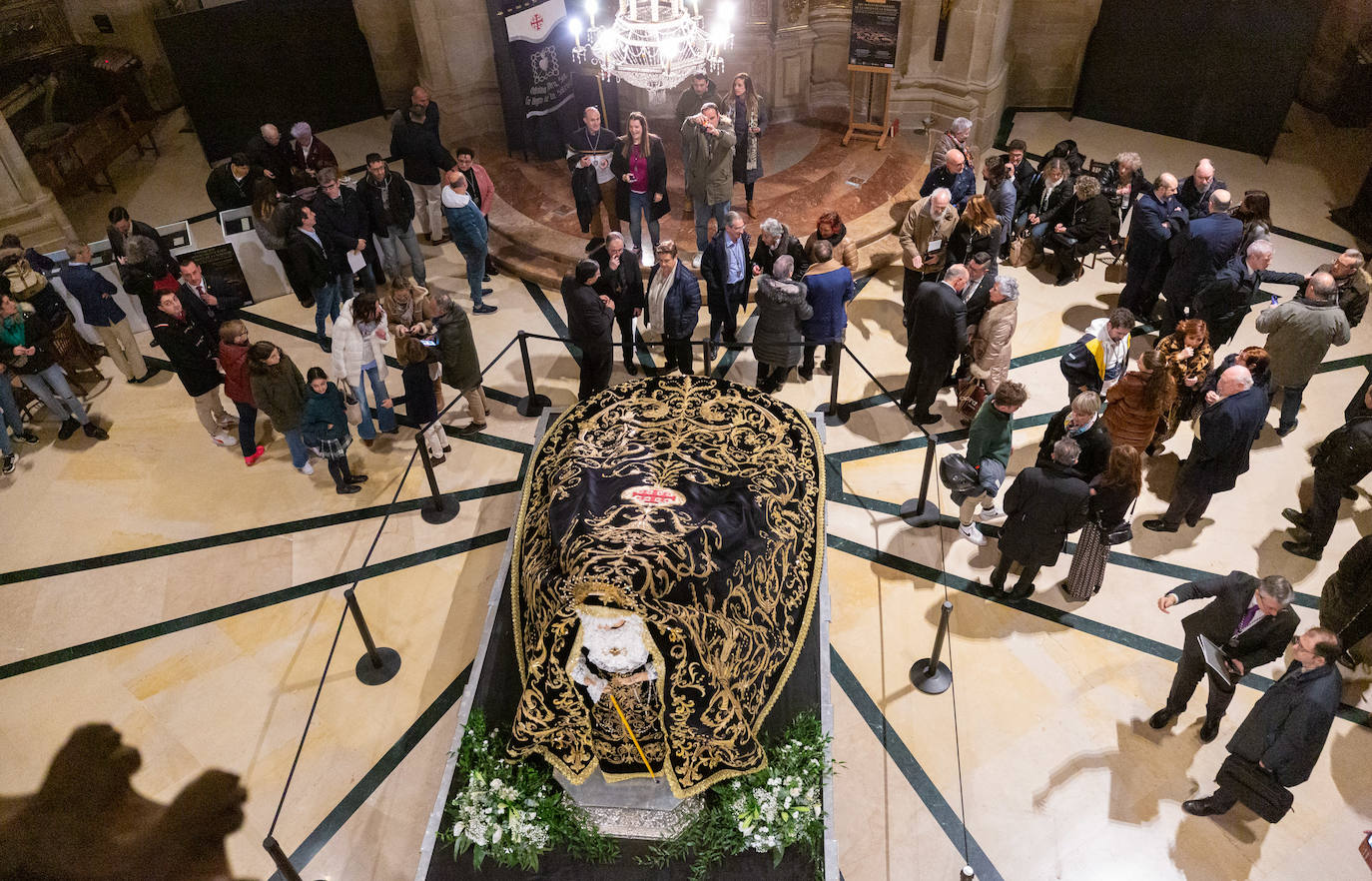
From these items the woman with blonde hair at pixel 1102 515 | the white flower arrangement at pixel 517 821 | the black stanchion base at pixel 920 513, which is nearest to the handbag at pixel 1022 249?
the black stanchion base at pixel 920 513

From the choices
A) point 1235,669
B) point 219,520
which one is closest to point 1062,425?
point 1235,669

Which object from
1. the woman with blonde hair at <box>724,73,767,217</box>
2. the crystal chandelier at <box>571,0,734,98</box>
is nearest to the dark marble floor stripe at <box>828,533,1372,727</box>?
the crystal chandelier at <box>571,0,734,98</box>

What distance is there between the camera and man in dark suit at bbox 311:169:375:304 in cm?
812

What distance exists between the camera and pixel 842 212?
964 cm

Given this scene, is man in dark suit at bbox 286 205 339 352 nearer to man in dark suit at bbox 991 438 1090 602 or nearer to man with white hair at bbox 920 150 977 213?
man with white hair at bbox 920 150 977 213

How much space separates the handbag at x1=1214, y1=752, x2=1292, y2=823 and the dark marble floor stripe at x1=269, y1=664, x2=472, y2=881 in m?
4.04

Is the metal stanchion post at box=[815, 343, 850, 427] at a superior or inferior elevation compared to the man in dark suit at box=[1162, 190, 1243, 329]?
inferior

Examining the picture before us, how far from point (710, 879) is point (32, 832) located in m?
3.73

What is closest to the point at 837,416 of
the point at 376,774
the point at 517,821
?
the point at 517,821

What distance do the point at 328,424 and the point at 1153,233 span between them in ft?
21.0

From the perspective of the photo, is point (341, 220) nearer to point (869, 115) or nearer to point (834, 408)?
point (834, 408)

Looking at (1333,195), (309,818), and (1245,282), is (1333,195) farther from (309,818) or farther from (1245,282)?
(309,818)

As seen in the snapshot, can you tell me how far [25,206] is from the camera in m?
8.82

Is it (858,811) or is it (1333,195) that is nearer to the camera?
(858,811)
